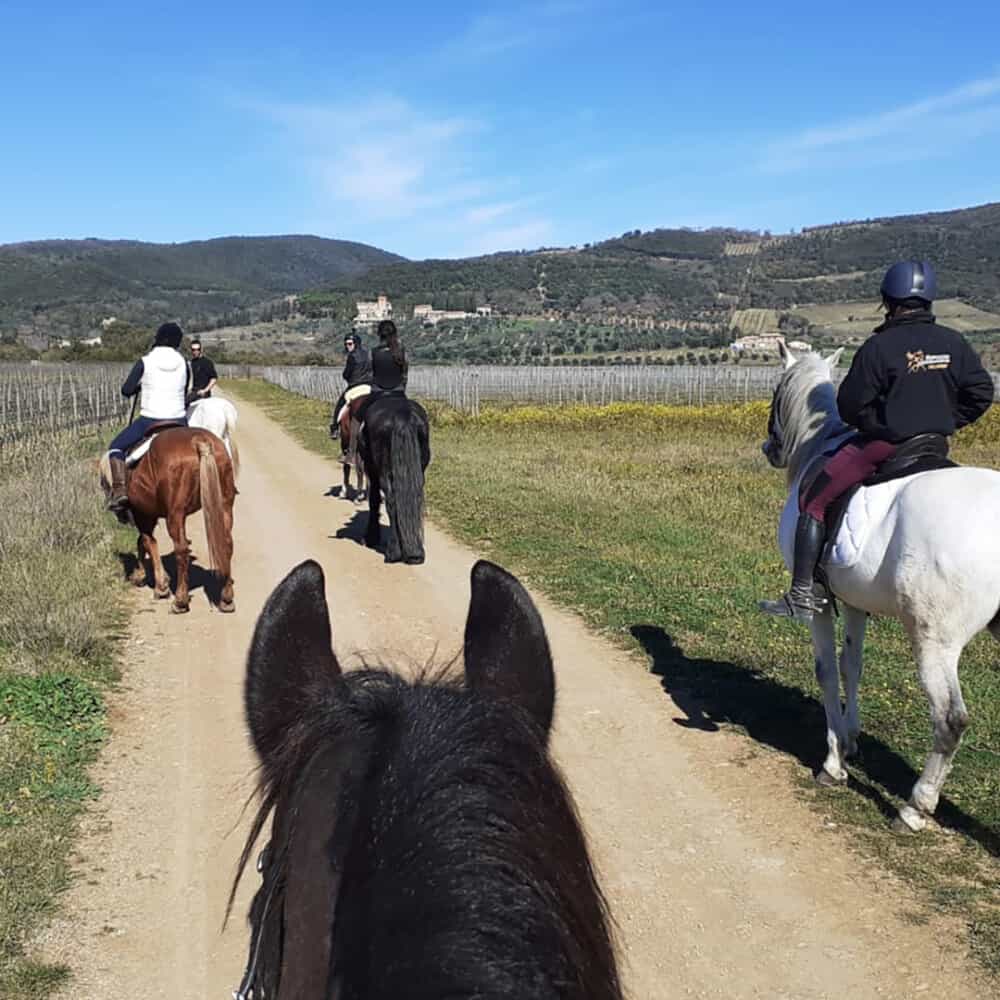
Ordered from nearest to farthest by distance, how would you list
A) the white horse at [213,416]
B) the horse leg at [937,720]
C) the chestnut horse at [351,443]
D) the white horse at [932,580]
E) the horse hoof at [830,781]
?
the white horse at [932,580], the horse leg at [937,720], the horse hoof at [830,781], the white horse at [213,416], the chestnut horse at [351,443]

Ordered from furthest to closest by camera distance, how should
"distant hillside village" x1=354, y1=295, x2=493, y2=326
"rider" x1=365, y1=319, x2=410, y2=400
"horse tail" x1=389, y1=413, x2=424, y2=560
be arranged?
"distant hillside village" x1=354, y1=295, x2=493, y2=326, "rider" x1=365, y1=319, x2=410, y2=400, "horse tail" x1=389, y1=413, x2=424, y2=560

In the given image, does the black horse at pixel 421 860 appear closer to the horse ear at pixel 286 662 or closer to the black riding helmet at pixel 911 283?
the horse ear at pixel 286 662

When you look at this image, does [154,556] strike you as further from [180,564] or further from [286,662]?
[286,662]

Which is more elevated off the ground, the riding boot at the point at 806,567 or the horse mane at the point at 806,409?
the horse mane at the point at 806,409

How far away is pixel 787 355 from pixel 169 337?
5.53m

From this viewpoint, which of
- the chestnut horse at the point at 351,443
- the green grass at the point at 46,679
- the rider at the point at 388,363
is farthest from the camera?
the chestnut horse at the point at 351,443

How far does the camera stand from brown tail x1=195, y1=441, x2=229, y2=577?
28.5 feet

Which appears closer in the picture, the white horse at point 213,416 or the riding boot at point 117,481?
the riding boot at point 117,481

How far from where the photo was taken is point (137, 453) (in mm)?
9109

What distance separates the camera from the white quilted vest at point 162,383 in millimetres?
9219

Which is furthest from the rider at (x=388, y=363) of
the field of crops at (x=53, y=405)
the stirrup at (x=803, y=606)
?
the field of crops at (x=53, y=405)

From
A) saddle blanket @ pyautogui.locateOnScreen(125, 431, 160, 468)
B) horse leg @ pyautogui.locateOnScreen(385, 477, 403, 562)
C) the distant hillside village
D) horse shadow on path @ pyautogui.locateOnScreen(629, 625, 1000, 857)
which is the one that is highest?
the distant hillside village

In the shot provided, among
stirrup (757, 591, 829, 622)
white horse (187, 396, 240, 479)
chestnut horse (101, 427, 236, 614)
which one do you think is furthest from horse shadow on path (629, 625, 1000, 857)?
white horse (187, 396, 240, 479)

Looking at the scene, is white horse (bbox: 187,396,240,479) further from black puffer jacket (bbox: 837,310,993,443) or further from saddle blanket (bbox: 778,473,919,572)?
black puffer jacket (bbox: 837,310,993,443)
